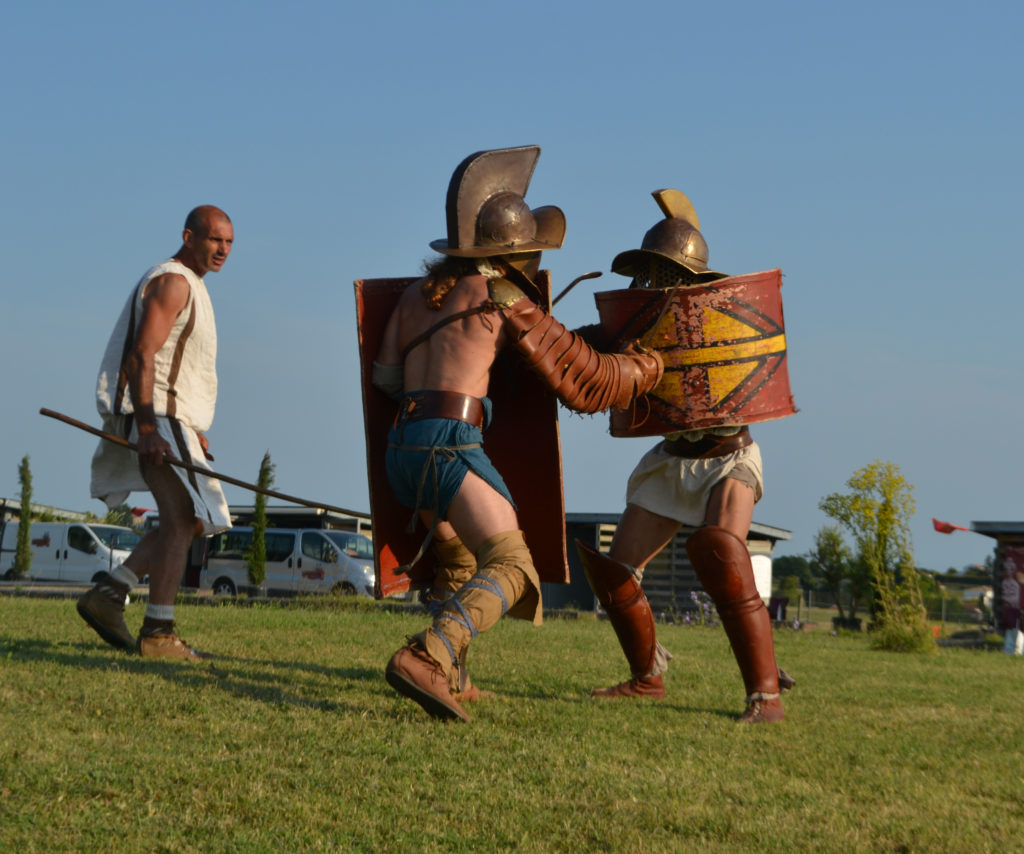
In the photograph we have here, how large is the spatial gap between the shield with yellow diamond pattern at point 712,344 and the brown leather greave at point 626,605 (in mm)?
669

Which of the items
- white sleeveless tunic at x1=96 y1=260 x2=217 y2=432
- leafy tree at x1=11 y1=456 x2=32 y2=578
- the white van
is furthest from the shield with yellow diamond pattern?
leafy tree at x1=11 y1=456 x2=32 y2=578

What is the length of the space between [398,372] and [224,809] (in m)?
2.16

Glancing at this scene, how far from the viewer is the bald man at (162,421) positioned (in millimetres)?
4980

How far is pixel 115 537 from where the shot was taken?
29875mm

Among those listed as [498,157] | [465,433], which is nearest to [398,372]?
[465,433]

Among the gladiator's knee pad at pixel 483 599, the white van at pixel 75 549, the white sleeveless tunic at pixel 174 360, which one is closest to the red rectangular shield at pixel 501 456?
the gladiator's knee pad at pixel 483 599

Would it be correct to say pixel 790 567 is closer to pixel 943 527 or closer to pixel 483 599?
pixel 943 527

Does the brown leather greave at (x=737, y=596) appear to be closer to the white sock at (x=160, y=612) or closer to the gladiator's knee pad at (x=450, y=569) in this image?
the gladiator's knee pad at (x=450, y=569)

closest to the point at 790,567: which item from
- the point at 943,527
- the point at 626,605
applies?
the point at 943,527

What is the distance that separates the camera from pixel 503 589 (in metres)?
3.86

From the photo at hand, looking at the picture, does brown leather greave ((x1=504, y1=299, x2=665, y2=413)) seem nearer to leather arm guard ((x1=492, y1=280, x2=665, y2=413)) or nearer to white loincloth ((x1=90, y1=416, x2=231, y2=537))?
leather arm guard ((x1=492, y1=280, x2=665, y2=413))

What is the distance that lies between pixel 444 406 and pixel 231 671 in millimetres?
1607

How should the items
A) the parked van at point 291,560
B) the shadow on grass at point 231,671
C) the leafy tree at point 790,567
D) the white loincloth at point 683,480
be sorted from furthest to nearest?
the leafy tree at point 790,567 < the parked van at point 291,560 < the white loincloth at point 683,480 < the shadow on grass at point 231,671

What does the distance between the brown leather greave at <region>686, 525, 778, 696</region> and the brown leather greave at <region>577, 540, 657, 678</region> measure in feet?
1.33
